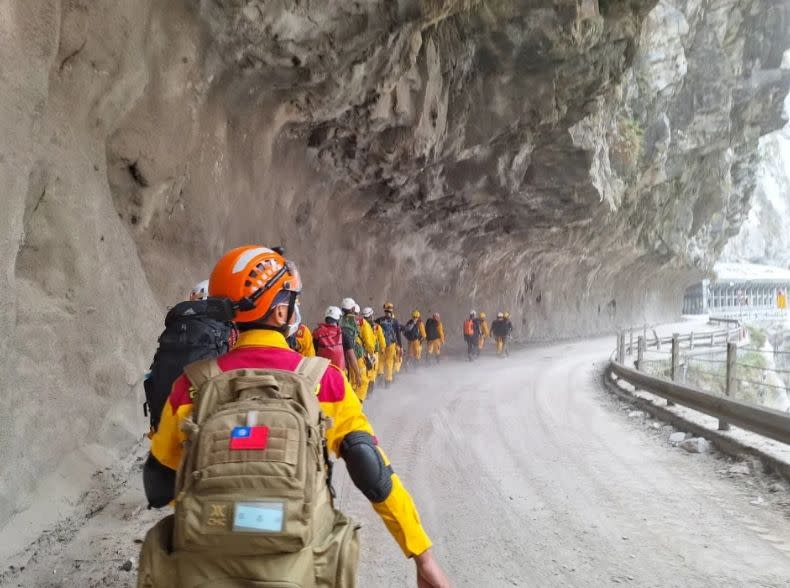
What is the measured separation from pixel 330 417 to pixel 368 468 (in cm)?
21

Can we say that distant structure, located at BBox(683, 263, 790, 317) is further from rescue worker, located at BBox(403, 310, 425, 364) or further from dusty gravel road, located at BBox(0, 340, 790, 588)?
dusty gravel road, located at BBox(0, 340, 790, 588)

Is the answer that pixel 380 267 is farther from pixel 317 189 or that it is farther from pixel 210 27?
pixel 210 27

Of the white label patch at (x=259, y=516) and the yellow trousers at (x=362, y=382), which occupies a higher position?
the white label patch at (x=259, y=516)

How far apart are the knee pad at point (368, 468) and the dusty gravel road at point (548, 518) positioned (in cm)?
190

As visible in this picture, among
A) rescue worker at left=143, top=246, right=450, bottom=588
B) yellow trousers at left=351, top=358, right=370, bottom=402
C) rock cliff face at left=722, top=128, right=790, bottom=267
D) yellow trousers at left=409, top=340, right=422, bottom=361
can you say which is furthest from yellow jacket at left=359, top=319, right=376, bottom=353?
rock cliff face at left=722, top=128, right=790, bottom=267

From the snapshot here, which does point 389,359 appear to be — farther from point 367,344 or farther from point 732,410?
point 732,410

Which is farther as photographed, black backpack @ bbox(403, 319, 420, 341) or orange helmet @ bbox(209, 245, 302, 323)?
black backpack @ bbox(403, 319, 420, 341)

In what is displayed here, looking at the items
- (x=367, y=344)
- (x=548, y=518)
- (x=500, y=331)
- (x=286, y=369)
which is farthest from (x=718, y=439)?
(x=500, y=331)

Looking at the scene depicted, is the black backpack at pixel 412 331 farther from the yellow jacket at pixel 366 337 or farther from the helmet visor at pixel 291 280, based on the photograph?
the helmet visor at pixel 291 280

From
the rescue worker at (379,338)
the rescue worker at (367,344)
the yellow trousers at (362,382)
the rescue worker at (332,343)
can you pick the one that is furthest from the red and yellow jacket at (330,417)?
the rescue worker at (379,338)

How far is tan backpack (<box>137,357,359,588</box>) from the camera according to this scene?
161cm

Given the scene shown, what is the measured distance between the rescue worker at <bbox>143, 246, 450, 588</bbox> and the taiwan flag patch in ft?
0.83

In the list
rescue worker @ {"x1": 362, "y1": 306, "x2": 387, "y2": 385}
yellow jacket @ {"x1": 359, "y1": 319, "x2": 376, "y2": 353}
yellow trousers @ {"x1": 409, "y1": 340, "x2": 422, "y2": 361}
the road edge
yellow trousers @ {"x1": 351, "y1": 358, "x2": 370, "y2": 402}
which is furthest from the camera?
yellow trousers @ {"x1": 409, "y1": 340, "x2": 422, "y2": 361}

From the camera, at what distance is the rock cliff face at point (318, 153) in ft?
16.2
